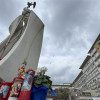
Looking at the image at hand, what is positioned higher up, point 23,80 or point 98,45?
point 98,45

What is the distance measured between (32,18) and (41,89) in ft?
23.4

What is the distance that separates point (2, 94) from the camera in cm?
201

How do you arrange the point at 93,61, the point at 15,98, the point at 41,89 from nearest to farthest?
Result: the point at 15,98
the point at 41,89
the point at 93,61

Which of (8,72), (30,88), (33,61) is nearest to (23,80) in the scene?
(30,88)

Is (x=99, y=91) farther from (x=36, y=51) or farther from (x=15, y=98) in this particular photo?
(x=15, y=98)

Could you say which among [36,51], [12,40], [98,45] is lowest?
[36,51]

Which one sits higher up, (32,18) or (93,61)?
(93,61)

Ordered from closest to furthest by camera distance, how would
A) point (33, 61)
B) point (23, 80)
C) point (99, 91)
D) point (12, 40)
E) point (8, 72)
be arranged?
point (23, 80) < point (8, 72) < point (33, 61) < point (12, 40) < point (99, 91)

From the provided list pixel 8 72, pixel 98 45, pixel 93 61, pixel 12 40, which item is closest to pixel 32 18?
pixel 12 40

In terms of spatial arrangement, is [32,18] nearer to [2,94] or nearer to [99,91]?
[2,94]

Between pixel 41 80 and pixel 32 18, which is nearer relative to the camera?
pixel 41 80

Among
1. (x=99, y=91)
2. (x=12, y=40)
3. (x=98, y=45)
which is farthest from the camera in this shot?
(x=98, y=45)

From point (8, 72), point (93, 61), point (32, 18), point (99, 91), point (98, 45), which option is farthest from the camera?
point (93, 61)

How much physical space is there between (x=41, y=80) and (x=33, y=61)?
4.83 metres
